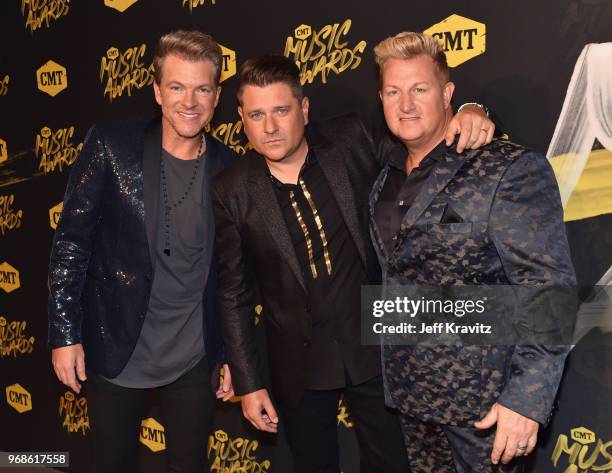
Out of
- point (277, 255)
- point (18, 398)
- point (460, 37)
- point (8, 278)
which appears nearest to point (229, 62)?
point (460, 37)

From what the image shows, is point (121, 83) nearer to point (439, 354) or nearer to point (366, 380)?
point (366, 380)

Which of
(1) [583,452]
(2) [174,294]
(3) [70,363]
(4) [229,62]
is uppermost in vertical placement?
(4) [229,62]

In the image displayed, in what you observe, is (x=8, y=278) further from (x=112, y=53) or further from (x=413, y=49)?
(x=413, y=49)

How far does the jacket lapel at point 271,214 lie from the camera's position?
2312 millimetres

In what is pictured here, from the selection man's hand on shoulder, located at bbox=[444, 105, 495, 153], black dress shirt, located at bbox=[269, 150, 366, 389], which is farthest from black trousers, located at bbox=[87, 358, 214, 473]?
man's hand on shoulder, located at bbox=[444, 105, 495, 153]

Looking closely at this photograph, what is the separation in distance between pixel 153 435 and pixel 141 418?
3.84 feet

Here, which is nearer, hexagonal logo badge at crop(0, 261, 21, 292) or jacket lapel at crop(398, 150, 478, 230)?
jacket lapel at crop(398, 150, 478, 230)

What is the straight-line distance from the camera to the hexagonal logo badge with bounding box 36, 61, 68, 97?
3691mm

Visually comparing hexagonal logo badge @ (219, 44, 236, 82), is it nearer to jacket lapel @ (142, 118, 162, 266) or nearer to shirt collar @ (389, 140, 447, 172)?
jacket lapel @ (142, 118, 162, 266)

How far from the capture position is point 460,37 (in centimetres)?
256

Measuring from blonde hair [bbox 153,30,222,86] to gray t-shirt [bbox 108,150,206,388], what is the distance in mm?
366

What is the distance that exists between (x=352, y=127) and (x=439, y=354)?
2.95 feet

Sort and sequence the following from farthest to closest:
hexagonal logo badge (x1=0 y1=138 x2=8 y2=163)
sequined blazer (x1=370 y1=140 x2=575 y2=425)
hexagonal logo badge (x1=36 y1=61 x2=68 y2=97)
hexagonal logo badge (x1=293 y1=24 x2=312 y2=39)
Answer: hexagonal logo badge (x1=0 y1=138 x2=8 y2=163) < hexagonal logo badge (x1=36 y1=61 x2=68 y2=97) < hexagonal logo badge (x1=293 y1=24 x2=312 y2=39) < sequined blazer (x1=370 y1=140 x2=575 y2=425)

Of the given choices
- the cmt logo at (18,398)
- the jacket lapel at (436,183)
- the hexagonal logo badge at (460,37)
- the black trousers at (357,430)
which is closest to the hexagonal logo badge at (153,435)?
the cmt logo at (18,398)
